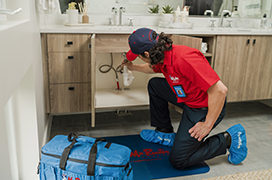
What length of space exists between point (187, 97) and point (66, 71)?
1091 mm

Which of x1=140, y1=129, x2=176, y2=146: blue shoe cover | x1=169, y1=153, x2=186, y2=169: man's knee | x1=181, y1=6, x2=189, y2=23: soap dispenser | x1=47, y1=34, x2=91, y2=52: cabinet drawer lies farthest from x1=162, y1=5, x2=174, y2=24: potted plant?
x1=169, y1=153, x2=186, y2=169: man's knee

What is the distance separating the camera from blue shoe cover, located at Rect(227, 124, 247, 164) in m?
1.90

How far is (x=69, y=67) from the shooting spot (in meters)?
2.27

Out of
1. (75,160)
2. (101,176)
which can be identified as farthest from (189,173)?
(75,160)

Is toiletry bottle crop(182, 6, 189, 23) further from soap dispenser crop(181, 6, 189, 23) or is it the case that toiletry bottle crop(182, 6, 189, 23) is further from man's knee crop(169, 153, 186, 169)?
man's knee crop(169, 153, 186, 169)

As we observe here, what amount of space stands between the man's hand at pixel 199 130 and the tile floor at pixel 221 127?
275 mm

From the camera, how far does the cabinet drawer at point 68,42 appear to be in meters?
2.16

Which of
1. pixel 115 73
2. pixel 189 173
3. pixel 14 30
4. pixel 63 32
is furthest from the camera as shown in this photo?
pixel 115 73

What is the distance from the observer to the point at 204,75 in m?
1.56

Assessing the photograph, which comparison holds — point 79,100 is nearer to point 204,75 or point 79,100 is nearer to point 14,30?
point 204,75

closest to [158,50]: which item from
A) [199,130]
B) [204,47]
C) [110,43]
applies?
[199,130]

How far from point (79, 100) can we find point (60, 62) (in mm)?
384

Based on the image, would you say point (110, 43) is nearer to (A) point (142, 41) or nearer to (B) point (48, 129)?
(A) point (142, 41)

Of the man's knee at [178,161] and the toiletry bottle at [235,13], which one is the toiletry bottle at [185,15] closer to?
the toiletry bottle at [235,13]
